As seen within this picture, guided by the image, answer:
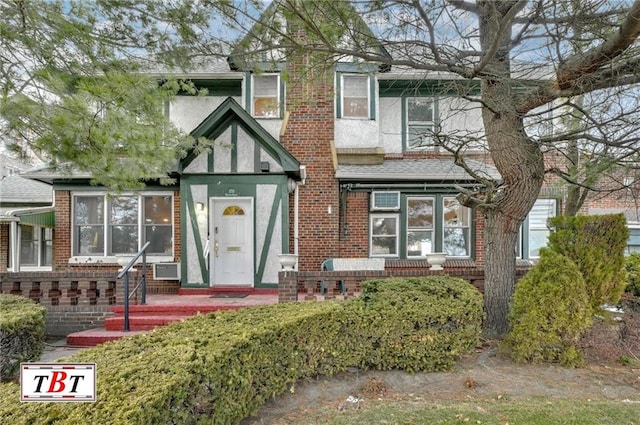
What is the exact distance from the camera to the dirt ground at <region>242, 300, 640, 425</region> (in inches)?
162

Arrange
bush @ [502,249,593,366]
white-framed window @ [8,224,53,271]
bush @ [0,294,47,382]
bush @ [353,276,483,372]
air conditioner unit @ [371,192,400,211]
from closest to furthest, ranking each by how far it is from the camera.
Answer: bush @ [0,294,47,382] < bush @ [353,276,483,372] < bush @ [502,249,593,366] < air conditioner unit @ [371,192,400,211] < white-framed window @ [8,224,53,271]

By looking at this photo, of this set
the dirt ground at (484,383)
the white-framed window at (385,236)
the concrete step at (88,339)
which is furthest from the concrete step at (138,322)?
the white-framed window at (385,236)

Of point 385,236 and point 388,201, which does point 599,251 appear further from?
point 385,236

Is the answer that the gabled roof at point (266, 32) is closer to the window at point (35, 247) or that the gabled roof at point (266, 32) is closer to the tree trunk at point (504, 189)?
the tree trunk at point (504, 189)

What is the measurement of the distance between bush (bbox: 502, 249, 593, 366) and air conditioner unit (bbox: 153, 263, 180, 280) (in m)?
7.23

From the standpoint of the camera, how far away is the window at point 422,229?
9.61 metres

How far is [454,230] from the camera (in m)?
9.74

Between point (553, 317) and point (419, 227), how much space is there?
4.85 metres

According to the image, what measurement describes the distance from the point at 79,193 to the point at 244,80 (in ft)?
17.0

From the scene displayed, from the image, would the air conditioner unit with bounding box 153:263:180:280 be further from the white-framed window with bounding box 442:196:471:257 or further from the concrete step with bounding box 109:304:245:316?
the white-framed window with bounding box 442:196:471:257

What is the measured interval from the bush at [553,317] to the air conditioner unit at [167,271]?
23.7 feet

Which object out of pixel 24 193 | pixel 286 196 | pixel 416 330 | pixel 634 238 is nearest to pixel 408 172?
pixel 286 196

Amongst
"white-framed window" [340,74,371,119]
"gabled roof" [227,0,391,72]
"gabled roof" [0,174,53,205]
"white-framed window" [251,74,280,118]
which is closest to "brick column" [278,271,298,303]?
"gabled roof" [227,0,391,72]
